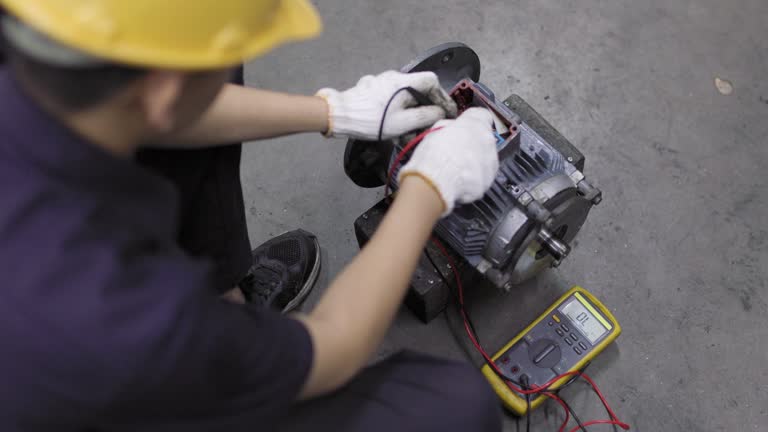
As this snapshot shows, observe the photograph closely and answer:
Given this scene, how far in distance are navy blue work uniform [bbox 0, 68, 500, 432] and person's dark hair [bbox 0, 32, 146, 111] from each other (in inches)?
0.9

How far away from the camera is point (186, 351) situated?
67cm

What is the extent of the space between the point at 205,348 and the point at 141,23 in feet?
1.15

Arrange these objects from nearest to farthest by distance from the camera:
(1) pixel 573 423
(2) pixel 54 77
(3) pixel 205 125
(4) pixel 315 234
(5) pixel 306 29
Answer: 1. (2) pixel 54 77
2. (5) pixel 306 29
3. (3) pixel 205 125
4. (1) pixel 573 423
5. (4) pixel 315 234

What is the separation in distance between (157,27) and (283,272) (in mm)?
911

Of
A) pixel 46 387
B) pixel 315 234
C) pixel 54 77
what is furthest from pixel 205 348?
pixel 315 234

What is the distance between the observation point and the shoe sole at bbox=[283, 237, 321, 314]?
4.97ft

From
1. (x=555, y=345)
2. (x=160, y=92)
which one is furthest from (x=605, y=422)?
(x=160, y=92)

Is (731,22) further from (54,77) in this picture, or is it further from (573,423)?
(54,77)

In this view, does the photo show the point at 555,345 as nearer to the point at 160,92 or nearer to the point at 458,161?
the point at 458,161

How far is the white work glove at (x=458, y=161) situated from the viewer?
104 centimetres

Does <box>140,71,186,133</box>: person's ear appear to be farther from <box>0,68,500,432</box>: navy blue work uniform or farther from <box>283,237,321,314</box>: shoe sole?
<box>283,237,321,314</box>: shoe sole

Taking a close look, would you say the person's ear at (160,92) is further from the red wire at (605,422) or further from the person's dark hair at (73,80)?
the red wire at (605,422)

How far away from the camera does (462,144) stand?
1.07 m

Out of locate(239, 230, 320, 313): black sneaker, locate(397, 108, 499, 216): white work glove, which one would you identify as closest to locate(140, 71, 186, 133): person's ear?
locate(397, 108, 499, 216): white work glove
